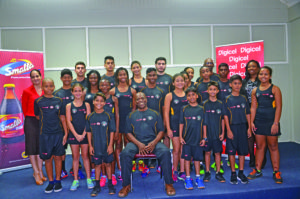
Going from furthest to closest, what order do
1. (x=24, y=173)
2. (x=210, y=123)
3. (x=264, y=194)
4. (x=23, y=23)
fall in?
(x=23, y=23), (x=24, y=173), (x=210, y=123), (x=264, y=194)

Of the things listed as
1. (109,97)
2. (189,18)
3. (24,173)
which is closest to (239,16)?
(189,18)

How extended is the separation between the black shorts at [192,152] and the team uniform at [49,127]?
5.79 ft

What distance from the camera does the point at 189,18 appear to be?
5879 millimetres

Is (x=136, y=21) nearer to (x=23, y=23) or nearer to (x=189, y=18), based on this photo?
(x=189, y=18)

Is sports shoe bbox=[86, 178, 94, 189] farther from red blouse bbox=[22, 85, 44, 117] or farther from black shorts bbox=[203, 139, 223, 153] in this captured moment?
black shorts bbox=[203, 139, 223, 153]

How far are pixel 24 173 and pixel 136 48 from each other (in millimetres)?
3581

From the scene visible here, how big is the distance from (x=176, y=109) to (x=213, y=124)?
59 centimetres

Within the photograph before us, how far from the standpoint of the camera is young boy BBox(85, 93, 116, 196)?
3250 millimetres

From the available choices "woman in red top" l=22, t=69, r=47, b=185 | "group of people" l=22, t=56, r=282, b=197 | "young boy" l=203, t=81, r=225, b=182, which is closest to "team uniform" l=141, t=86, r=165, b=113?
"group of people" l=22, t=56, r=282, b=197

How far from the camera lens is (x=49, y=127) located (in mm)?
3336

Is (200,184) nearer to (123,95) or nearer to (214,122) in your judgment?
(214,122)

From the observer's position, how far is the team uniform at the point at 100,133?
3.25m

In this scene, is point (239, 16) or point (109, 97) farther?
point (239, 16)

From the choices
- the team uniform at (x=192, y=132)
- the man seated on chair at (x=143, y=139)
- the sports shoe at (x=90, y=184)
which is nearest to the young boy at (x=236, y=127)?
the team uniform at (x=192, y=132)
